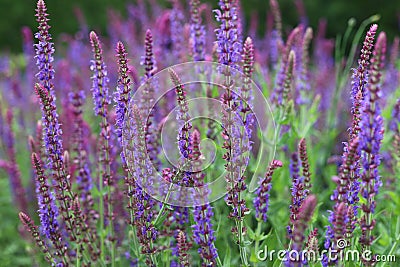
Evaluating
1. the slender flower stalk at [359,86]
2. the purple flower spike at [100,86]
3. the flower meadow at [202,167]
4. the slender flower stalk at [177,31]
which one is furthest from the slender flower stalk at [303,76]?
the purple flower spike at [100,86]

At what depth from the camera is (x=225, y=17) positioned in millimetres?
2861

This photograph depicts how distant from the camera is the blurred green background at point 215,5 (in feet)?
38.2

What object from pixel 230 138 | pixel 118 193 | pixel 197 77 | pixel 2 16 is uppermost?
pixel 2 16

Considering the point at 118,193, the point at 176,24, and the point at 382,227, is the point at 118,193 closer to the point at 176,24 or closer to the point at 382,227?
the point at 176,24

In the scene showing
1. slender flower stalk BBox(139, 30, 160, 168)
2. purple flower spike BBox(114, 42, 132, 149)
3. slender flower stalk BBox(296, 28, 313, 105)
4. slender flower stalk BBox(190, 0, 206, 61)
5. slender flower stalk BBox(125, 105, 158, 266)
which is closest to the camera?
purple flower spike BBox(114, 42, 132, 149)

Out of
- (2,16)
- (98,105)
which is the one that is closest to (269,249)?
(98,105)

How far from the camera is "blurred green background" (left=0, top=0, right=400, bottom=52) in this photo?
1166 centimetres

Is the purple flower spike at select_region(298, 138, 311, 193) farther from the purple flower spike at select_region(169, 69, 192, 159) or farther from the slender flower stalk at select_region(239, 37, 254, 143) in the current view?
the purple flower spike at select_region(169, 69, 192, 159)

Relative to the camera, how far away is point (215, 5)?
12.0 m

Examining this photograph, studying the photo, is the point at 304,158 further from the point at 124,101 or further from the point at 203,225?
the point at 124,101

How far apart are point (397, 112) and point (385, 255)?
1411 mm

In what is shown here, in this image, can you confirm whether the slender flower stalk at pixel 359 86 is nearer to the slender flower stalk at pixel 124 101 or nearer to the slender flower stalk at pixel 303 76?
the slender flower stalk at pixel 124 101

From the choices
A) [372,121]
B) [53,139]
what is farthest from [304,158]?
[53,139]

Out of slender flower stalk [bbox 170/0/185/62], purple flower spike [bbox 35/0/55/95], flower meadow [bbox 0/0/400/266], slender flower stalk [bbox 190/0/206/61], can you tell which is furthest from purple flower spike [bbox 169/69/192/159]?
slender flower stalk [bbox 170/0/185/62]
